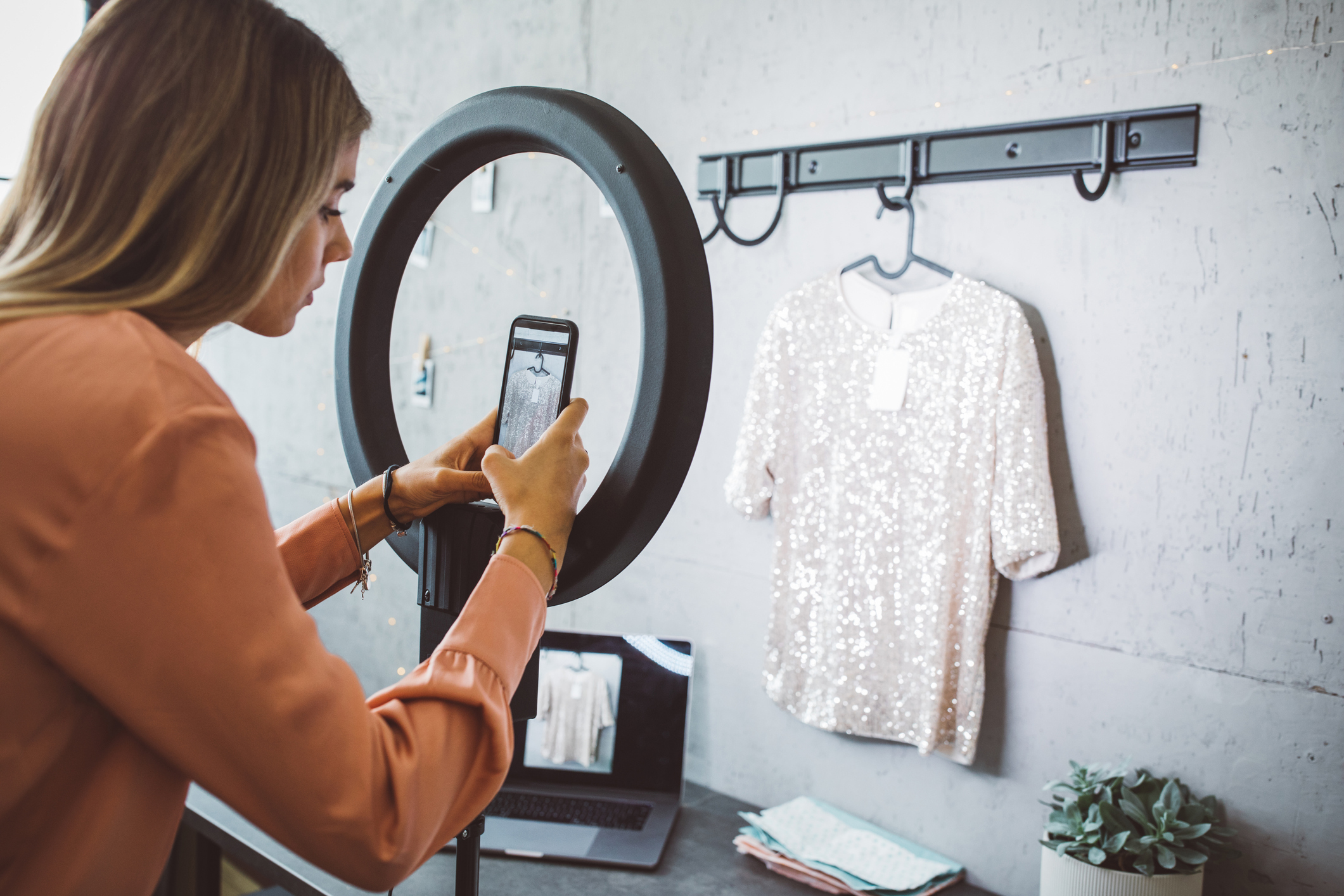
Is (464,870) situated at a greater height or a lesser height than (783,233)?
lesser

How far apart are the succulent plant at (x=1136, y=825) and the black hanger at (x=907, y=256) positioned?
0.61m

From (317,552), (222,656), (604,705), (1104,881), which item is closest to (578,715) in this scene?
(604,705)

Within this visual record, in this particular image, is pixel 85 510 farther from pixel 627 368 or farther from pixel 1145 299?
pixel 627 368

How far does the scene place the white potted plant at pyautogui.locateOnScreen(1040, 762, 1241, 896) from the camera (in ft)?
3.04

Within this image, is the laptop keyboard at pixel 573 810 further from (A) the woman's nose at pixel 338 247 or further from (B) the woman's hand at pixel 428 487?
(A) the woman's nose at pixel 338 247

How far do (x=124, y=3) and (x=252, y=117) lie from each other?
9 cm

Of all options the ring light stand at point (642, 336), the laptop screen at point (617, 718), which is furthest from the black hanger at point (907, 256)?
the ring light stand at point (642, 336)

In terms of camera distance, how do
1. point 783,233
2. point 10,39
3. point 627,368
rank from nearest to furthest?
point 783,233
point 627,368
point 10,39

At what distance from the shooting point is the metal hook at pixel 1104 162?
1.01 metres

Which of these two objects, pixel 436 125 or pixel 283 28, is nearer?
pixel 283 28

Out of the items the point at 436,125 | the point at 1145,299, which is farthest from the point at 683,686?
the point at 436,125

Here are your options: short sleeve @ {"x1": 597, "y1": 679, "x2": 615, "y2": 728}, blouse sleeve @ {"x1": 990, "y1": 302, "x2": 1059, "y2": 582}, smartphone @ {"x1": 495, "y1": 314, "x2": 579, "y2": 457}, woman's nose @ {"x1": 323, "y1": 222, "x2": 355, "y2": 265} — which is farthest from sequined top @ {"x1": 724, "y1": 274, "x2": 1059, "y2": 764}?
woman's nose @ {"x1": 323, "y1": 222, "x2": 355, "y2": 265}

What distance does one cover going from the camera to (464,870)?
0.52 meters

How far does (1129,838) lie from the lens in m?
0.94
